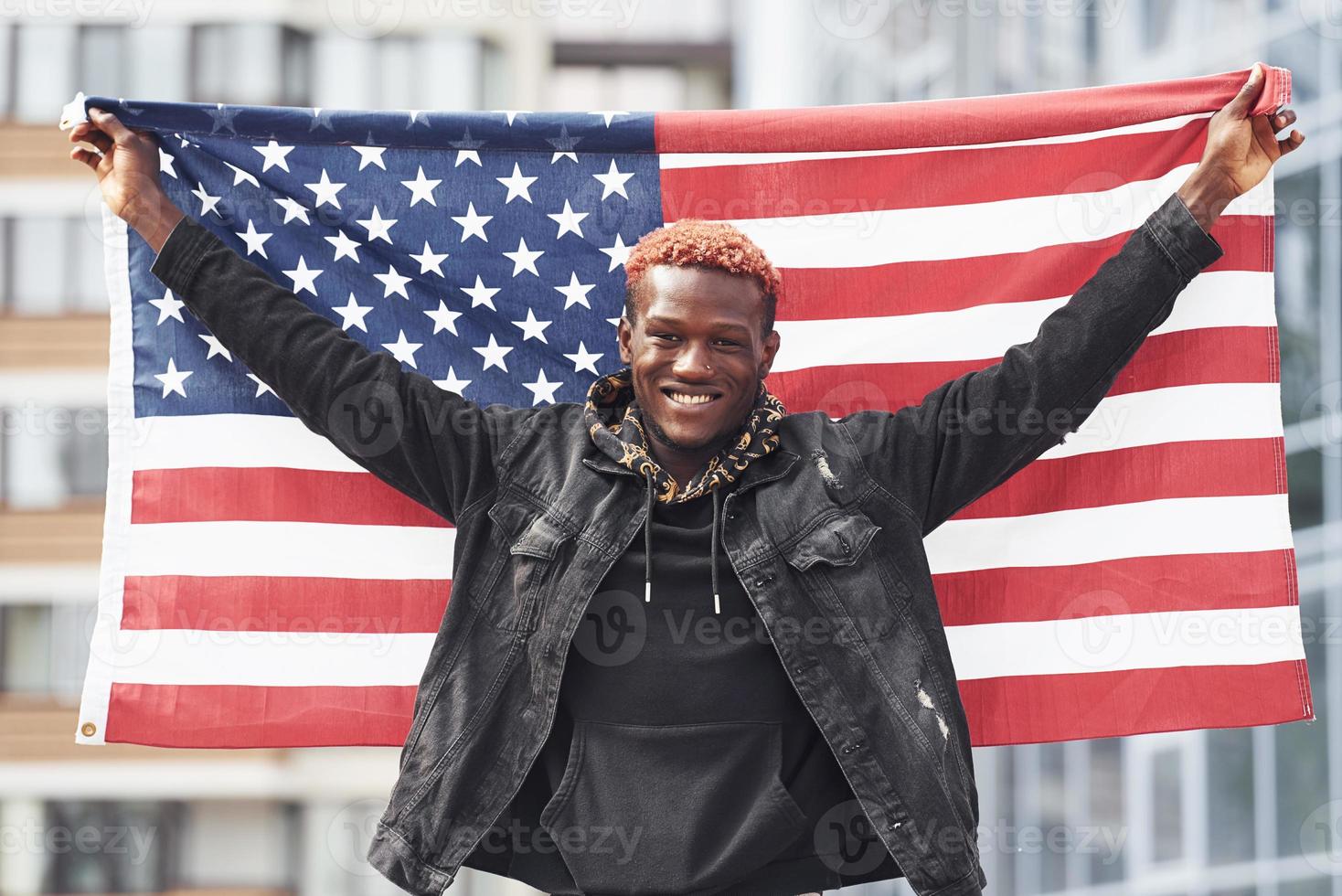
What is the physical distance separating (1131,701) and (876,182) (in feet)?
6.03

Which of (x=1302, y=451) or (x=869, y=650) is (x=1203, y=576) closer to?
(x=869, y=650)

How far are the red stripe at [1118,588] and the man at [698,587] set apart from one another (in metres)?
0.89

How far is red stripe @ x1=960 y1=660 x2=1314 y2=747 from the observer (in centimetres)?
536

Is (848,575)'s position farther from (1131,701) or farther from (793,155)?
(793,155)

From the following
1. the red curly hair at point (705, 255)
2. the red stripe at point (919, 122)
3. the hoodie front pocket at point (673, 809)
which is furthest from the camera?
the red stripe at point (919, 122)

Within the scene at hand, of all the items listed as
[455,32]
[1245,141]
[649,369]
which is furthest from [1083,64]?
[455,32]

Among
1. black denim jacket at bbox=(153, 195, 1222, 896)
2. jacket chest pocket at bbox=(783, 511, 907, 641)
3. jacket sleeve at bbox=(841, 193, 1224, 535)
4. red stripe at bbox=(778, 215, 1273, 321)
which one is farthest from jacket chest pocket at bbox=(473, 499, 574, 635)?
red stripe at bbox=(778, 215, 1273, 321)

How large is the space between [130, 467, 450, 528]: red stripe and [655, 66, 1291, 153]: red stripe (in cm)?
144

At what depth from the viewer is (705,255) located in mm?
4578

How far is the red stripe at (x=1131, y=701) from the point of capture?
5359 millimetres

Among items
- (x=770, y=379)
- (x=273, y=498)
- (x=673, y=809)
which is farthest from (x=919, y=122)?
(x=673, y=809)

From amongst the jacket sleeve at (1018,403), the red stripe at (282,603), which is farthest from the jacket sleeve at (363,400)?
the jacket sleeve at (1018,403)

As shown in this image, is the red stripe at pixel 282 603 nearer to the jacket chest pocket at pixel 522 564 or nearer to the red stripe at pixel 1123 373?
the jacket chest pocket at pixel 522 564

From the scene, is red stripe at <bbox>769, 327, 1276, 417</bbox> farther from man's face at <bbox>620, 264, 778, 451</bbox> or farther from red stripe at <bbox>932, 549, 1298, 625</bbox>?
man's face at <bbox>620, 264, 778, 451</bbox>
